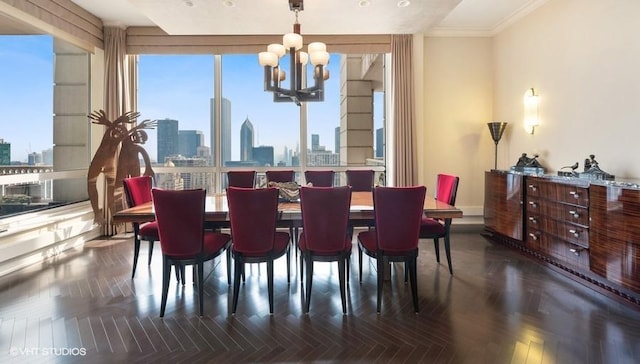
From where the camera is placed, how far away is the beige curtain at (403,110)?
18.0 feet

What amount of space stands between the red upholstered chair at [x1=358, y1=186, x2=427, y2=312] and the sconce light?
2992 millimetres

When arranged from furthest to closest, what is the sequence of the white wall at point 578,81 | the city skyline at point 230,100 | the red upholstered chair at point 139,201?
the city skyline at point 230,100 < the red upholstered chair at point 139,201 < the white wall at point 578,81

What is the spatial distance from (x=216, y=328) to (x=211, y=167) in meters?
3.81

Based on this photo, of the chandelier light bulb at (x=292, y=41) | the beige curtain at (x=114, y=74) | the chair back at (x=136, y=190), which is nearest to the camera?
the chandelier light bulb at (x=292, y=41)

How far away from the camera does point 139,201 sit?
372 centimetres

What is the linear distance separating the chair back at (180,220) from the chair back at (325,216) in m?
0.82

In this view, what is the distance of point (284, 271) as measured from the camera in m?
3.80

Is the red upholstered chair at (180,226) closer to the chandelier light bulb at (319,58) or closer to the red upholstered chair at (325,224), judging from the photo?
the red upholstered chair at (325,224)

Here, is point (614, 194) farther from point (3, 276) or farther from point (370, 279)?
point (3, 276)

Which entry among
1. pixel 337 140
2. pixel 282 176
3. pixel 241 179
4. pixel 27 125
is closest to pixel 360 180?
pixel 282 176

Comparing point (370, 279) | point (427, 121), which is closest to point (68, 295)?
point (370, 279)

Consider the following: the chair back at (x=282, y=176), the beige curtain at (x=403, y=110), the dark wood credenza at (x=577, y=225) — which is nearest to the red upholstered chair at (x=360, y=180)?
the chair back at (x=282, y=176)

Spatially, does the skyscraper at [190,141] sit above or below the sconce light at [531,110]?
below

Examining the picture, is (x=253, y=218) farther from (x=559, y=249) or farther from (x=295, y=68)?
(x=559, y=249)
